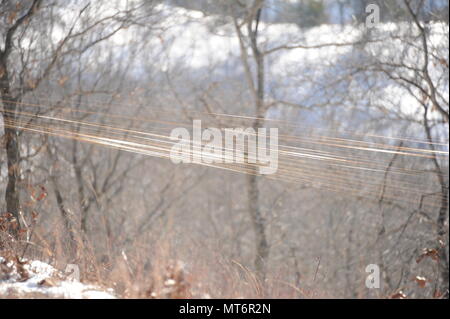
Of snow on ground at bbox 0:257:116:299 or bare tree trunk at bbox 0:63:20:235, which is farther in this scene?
bare tree trunk at bbox 0:63:20:235

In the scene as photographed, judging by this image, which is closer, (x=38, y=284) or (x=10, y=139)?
(x=38, y=284)

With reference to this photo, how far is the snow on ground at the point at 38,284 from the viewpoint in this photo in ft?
10.6

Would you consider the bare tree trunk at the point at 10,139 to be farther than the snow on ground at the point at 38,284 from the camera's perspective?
Yes

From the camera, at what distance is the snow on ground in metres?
3.24

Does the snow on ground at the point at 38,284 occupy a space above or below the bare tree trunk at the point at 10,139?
below

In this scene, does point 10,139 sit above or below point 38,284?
above

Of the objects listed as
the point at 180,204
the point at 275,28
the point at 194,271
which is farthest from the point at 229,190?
the point at 194,271

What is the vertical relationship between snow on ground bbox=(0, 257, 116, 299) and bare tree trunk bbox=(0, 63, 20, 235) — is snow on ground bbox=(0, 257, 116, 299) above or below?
below

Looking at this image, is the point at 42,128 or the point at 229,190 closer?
the point at 42,128

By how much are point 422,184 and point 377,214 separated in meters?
1.14

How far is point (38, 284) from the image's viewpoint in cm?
344
